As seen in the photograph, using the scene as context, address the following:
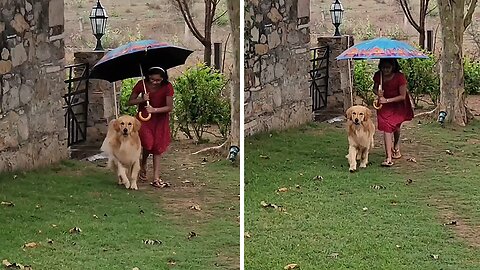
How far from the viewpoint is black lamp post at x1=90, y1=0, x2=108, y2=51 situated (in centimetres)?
240

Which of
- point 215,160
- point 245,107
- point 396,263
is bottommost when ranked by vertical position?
point 396,263

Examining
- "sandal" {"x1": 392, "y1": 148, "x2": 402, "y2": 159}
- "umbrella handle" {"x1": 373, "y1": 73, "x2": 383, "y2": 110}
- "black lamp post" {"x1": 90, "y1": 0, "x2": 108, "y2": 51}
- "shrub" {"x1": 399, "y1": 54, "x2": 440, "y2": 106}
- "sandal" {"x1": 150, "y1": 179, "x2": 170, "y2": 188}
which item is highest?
"black lamp post" {"x1": 90, "y1": 0, "x2": 108, "y2": 51}

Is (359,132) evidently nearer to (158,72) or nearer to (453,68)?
(453,68)

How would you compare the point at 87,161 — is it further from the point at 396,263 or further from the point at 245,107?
the point at 396,263

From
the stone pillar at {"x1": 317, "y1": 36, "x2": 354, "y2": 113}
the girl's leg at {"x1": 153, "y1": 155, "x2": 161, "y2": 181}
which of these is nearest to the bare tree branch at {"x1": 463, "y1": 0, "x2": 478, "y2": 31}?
the stone pillar at {"x1": 317, "y1": 36, "x2": 354, "y2": 113}

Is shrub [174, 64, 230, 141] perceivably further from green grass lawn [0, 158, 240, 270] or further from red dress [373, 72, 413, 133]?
red dress [373, 72, 413, 133]

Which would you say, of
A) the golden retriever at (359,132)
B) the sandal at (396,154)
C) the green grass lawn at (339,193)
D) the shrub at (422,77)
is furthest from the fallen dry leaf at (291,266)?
the shrub at (422,77)

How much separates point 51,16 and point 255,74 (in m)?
0.64

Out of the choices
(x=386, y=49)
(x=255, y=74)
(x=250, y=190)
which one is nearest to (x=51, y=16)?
(x=255, y=74)

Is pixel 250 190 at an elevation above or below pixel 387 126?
below

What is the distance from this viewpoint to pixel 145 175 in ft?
8.30

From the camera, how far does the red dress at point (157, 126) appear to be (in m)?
2.46

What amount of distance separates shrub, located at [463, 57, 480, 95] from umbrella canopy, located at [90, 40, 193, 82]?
0.87 meters

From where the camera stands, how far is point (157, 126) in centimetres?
249
